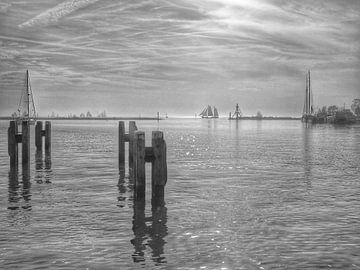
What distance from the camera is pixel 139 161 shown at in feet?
53.7

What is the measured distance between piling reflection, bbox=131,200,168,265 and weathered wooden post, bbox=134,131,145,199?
460 mm

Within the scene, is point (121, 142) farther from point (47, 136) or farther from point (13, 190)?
point (13, 190)

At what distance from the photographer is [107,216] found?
15.6 m

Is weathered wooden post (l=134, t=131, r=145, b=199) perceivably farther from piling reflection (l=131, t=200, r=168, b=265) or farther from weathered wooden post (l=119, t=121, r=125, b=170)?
weathered wooden post (l=119, t=121, r=125, b=170)

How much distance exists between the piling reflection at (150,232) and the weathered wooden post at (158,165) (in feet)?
1.68

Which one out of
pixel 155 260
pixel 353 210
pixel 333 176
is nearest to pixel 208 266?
pixel 155 260

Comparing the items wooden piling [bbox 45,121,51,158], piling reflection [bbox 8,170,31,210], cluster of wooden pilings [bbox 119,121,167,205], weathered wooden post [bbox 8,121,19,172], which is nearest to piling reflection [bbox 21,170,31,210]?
piling reflection [bbox 8,170,31,210]

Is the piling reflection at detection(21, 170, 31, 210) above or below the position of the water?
above

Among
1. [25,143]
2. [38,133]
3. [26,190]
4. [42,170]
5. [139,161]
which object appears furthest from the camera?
[38,133]

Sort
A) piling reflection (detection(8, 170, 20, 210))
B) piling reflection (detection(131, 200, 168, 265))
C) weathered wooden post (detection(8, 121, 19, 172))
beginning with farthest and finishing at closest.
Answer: weathered wooden post (detection(8, 121, 19, 172)) < piling reflection (detection(8, 170, 20, 210)) < piling reflection (detection(131, 200, 168, 265))

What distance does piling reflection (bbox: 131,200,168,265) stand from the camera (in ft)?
37.0

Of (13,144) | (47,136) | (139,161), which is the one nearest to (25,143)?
(13,144)

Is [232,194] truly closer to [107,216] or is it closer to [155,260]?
[107,216]

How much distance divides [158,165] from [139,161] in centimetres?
77
